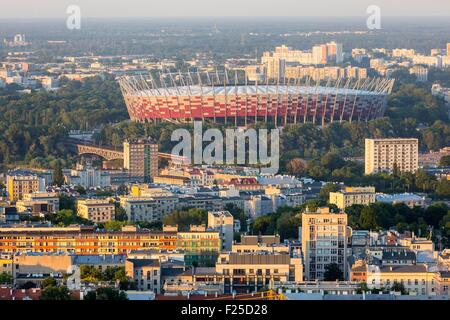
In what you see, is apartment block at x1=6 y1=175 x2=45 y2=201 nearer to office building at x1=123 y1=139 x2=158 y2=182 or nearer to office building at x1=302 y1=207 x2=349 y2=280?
office building at x1=123 y1=139 x2=158 y2=182

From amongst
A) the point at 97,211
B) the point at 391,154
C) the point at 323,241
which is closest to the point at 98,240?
the point at 323,241

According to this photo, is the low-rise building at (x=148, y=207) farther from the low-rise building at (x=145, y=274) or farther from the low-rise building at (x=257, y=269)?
the low-rise building at (x=145, y=274)

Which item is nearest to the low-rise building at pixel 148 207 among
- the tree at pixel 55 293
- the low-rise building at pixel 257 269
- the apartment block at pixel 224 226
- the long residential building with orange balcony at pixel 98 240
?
the apartment block at pixel 224 226

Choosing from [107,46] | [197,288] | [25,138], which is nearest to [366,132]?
[25,138]

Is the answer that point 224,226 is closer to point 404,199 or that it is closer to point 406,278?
point 406,278
